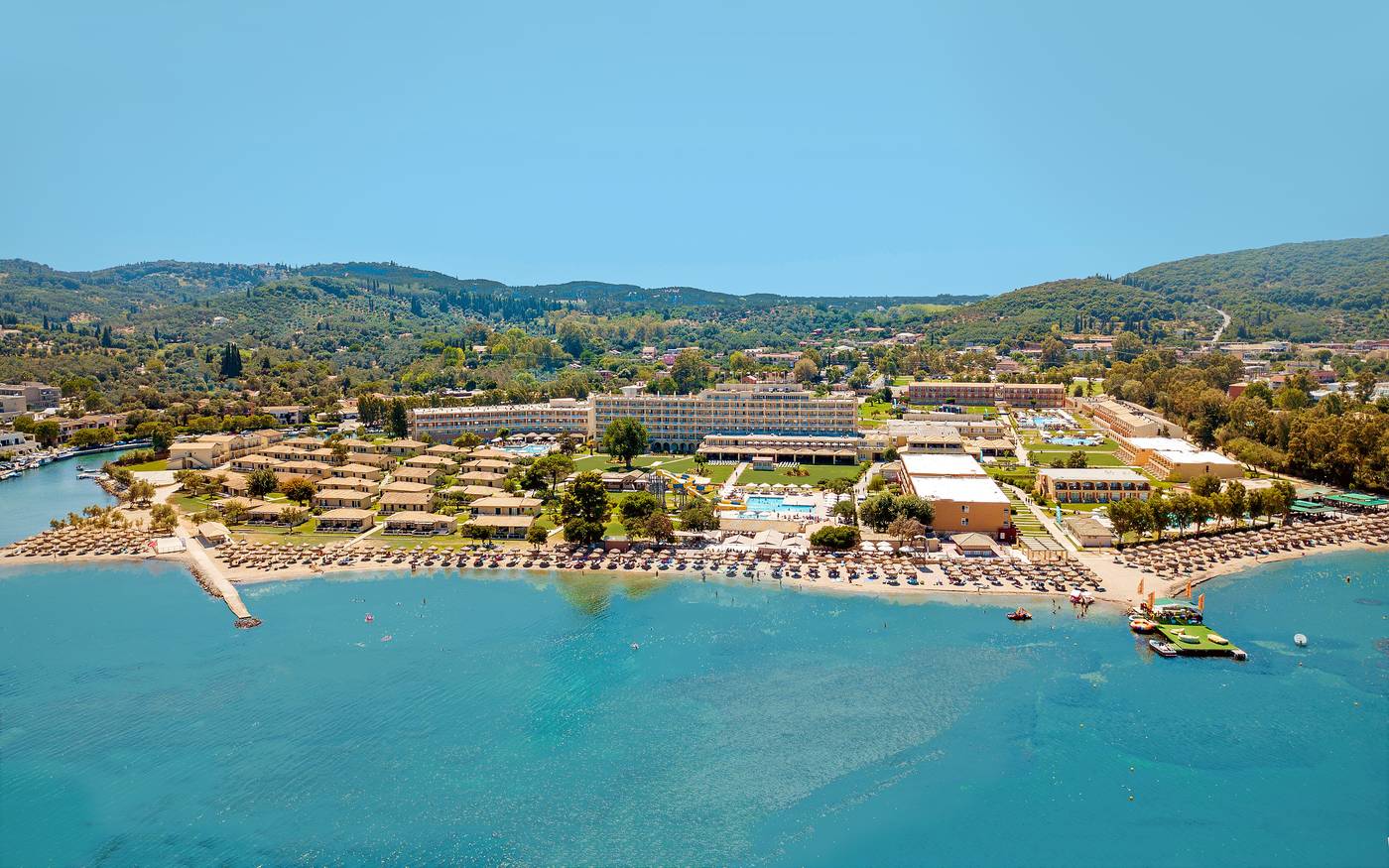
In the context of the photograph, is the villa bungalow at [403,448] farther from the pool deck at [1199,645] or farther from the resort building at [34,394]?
the pool deck at [1199,645]

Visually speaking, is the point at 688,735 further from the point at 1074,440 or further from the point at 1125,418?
the point at 1125,418

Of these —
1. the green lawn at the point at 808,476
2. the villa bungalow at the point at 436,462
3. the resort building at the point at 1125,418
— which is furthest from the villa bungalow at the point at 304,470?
the resort building at the point at 1125,418

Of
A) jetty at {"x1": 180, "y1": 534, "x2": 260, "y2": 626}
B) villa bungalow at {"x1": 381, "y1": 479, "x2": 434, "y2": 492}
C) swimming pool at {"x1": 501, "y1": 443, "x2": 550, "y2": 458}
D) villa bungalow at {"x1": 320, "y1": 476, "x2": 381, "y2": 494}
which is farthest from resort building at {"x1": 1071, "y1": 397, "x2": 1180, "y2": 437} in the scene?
jetty at {"x1": 180, "y1": 534, "x2": 260, "y2": 626}

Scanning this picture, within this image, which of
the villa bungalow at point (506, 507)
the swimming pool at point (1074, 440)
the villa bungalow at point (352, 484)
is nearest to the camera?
the villa bungalow at point (506, 507)

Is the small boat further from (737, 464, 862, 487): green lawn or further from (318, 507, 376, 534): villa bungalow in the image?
(318, 507, 376, 534): villa bungalow

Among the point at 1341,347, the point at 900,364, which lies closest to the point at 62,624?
the point at 900,364
